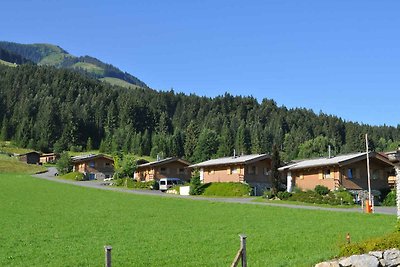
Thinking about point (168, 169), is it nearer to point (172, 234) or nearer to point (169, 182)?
point (169, 182)

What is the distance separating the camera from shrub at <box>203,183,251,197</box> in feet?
221

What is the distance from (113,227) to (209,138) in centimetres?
13193

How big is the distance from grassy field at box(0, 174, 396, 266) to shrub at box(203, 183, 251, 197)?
2315 centimetres

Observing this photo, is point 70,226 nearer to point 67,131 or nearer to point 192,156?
point 192,156

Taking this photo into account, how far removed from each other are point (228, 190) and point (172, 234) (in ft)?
140

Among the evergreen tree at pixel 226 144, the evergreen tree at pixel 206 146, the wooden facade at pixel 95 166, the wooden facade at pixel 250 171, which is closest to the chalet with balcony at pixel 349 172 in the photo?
the wooden facade at pixel 250 171

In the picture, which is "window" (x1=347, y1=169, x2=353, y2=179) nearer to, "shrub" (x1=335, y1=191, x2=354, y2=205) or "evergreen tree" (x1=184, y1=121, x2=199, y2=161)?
"shrub" (x1=335, y1=191, x2=354, y2=205)

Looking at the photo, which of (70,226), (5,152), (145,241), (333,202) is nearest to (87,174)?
(5,152)

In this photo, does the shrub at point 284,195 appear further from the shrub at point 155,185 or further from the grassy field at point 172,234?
the shrub at point 155,185

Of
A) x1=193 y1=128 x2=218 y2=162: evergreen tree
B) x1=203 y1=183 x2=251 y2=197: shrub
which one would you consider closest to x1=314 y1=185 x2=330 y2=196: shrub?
x1=203 y1=183 x2=251 y2=197: shrub

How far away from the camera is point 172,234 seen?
2686cm

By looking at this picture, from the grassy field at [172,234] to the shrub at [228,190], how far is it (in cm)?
2315

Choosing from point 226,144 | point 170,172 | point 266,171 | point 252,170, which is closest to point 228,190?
point 252,170

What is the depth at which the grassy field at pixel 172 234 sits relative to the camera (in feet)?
64.0
